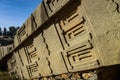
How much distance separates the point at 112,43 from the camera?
3473 mm

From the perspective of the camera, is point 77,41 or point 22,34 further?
point 22,34

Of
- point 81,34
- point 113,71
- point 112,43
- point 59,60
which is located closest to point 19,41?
point 59,60

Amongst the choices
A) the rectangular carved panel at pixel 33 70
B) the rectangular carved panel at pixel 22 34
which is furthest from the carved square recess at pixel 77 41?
the rectangular carved panel at pixel 22 34

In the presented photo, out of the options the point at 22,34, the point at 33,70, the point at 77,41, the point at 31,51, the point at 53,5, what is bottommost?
the point at 33,70

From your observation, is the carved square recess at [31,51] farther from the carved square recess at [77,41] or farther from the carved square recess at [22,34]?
the carved square recess at [77,41]

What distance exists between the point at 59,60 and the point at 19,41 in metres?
3.44

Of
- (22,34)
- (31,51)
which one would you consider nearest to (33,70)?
(31,51)

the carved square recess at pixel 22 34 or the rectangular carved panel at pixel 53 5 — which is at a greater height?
the carved square recess at pixel 22 34

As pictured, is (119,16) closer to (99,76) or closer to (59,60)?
(99,76)

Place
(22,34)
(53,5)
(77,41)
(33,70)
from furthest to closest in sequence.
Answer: (22,34) < (33,70) < (53,5) < (77,41)

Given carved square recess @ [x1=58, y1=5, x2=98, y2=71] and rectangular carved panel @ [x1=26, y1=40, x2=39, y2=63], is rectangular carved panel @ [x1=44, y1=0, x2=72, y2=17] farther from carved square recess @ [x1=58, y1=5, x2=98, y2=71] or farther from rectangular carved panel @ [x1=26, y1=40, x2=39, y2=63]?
rectangular carved panel @ [x1=26, y1=40, x2=39, y2=63]

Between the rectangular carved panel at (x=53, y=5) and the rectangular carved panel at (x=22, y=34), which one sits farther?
the rectangular carved panel at (x=22, y=34)

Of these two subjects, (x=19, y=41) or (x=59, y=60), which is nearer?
(x=59, y=60)

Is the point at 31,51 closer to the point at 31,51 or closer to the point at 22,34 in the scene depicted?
the point at 31,51
